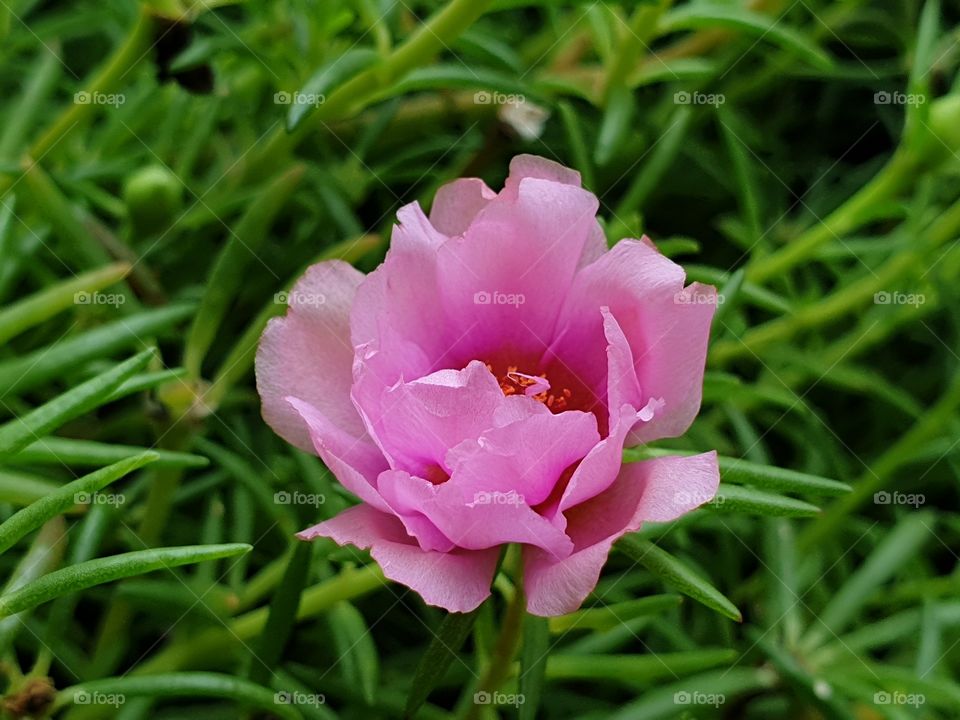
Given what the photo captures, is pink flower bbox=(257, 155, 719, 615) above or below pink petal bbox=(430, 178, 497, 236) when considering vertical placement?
below

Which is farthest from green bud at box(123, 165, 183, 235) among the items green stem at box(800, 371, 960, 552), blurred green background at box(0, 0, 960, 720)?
green stem at box(800, 371, 960, 552)

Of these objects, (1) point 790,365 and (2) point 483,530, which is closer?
(2) point 483,530

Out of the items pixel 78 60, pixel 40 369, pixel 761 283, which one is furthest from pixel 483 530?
pixel 78 60

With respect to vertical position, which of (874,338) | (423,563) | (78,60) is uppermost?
(78,60)

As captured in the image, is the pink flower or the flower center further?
the flower center

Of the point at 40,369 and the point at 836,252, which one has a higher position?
the point at 40,369

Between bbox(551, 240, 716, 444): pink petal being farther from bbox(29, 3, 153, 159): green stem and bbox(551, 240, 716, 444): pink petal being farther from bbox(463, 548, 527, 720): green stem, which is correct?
bbox(29, 3, 153, 159): green stem

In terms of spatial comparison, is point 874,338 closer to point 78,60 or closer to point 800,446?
point 800,446
